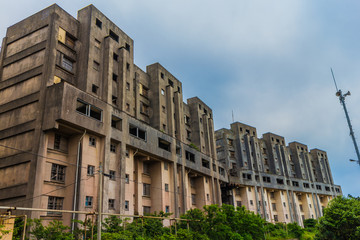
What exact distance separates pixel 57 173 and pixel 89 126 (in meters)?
5.43

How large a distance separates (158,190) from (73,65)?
19.4m

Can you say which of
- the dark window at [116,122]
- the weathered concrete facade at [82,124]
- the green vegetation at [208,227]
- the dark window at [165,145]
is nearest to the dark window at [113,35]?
the weathered concrete facade at [82,124]

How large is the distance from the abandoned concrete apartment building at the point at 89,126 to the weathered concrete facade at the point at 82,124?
11 cm

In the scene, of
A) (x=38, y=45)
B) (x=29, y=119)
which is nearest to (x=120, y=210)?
(x=29, y=119)

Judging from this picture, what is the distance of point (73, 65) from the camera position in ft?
118

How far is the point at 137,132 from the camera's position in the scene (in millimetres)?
37781

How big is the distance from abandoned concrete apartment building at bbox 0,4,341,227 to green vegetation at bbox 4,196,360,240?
3.36 meters

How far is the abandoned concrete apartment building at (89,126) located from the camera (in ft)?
91.4

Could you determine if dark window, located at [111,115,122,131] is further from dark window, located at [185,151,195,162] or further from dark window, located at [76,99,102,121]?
dark window, located at [185,151,195,162]

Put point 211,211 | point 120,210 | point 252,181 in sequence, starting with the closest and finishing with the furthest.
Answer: point 120,210 → point 211,211 → point 252,181

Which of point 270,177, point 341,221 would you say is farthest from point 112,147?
point 270,177

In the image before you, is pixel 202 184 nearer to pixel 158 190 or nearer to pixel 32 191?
pixel 158 190

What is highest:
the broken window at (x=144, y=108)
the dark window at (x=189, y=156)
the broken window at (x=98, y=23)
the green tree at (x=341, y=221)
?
the broken window at (x=98, y=23)

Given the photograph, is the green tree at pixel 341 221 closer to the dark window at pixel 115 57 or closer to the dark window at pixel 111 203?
the dark window at pixel 111 203
